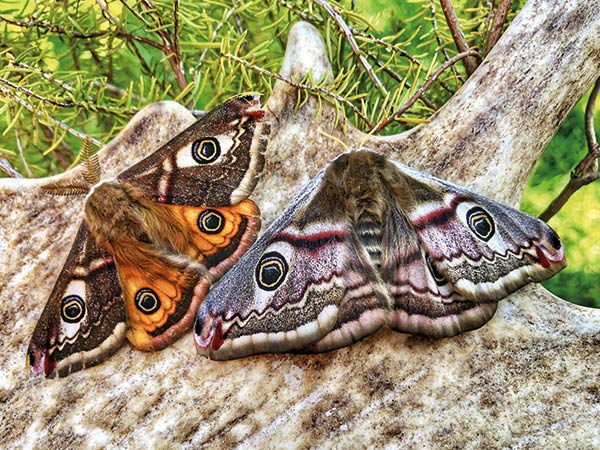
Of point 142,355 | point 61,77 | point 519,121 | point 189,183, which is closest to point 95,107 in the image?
point 61,77

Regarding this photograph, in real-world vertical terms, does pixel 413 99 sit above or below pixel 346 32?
below

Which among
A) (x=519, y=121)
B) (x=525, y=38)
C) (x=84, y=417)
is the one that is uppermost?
(x=525, y=38)

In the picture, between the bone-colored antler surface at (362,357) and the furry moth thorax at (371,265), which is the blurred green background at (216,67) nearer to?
the bone-colored antler surface at (362,357)

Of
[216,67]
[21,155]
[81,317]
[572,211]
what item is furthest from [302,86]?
[572,211]

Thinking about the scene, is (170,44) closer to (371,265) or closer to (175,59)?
(175,59)

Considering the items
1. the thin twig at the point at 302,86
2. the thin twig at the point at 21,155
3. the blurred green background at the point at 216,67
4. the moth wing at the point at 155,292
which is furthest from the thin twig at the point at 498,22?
the thin twig at the point at 21,155

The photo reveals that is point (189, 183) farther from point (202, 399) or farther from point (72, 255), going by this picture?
point (202, 399)
